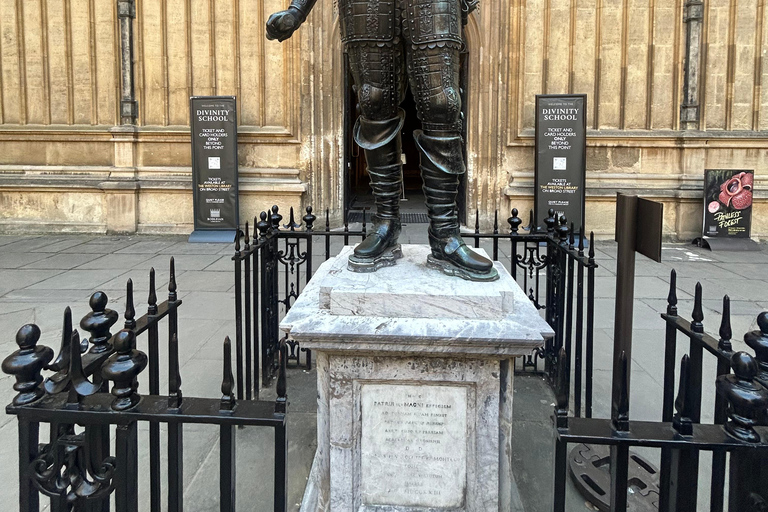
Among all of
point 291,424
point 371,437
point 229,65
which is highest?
point 229,65

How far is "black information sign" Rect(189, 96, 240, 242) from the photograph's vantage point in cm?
848

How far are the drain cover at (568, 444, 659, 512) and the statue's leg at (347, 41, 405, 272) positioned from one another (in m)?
1.38

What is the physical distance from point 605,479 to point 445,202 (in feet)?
5.02

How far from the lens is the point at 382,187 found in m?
2.54

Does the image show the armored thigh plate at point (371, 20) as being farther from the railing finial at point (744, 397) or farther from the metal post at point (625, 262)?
the railing finial at point (744, 397)

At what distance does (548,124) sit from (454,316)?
23.3 ft

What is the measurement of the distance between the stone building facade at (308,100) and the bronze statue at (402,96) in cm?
665

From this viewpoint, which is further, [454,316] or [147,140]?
[147,140]

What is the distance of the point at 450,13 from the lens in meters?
2.15

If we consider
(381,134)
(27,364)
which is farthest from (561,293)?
(27,364)

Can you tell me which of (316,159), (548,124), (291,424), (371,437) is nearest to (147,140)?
(316,159)

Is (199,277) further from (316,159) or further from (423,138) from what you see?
(423,138)

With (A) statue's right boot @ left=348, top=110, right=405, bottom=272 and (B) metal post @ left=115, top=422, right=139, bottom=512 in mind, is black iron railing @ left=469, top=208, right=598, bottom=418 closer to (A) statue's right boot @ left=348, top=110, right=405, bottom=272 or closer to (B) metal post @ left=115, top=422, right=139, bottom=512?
(A) statue's right boot @ left=348, top=110, right=405, bottom=272

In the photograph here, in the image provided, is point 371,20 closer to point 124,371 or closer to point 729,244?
point 124,371
